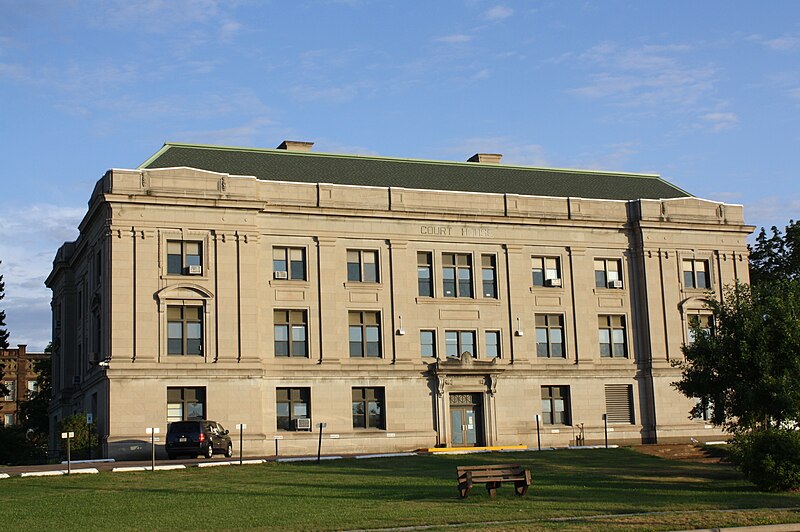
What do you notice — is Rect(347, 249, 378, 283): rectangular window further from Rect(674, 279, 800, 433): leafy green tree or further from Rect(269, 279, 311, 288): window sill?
Rect(674, 279, 800, 433): leafy green tree

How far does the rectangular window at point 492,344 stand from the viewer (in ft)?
190

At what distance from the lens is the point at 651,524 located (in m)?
22.9

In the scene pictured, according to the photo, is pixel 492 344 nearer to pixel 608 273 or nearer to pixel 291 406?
pixel 608 273

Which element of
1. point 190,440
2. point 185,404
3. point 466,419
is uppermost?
point 185,404

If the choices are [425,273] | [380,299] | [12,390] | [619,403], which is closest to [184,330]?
[380,299]

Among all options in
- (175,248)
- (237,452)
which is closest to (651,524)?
(237,452)

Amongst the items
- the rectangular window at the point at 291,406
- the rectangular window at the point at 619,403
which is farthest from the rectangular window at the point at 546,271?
the rectangular window at the point at 291,406

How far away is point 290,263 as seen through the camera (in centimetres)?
5506

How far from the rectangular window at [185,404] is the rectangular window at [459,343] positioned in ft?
42.6

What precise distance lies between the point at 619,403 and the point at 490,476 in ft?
110

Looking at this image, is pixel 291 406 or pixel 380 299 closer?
pixel 291 406

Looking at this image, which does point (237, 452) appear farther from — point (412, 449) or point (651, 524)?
point (651, 524)

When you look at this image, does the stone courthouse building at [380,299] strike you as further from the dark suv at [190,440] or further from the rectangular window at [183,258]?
the dark suv at [190,440]

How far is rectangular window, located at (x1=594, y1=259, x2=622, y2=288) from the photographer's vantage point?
6084cm
